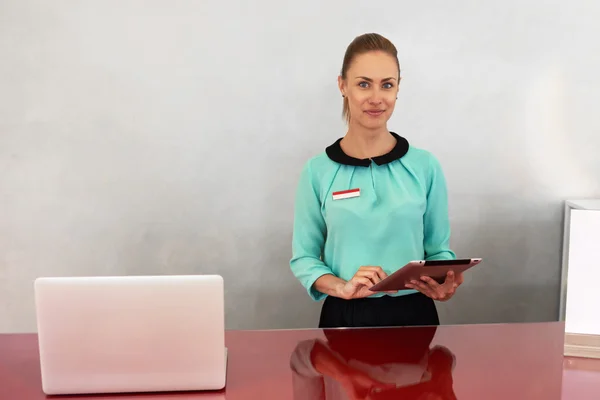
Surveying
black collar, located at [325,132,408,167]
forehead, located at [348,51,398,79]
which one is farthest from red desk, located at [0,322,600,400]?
forehead, located at [348,51,398,79]

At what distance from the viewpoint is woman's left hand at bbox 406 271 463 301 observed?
1705mm

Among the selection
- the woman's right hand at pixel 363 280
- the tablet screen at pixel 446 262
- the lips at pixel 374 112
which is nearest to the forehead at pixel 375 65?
the lips at pixel 374 112

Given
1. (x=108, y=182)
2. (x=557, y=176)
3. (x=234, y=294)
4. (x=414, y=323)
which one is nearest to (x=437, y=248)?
(x=414, y=323)

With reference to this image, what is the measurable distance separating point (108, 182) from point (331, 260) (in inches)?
47.3

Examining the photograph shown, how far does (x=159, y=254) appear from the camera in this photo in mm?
2721

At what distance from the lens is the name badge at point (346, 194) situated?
196 cm

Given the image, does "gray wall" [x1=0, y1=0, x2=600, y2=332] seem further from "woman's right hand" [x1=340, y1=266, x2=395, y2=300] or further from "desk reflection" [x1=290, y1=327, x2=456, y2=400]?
"desk reflection" [x1=290, y1=327, x2=456, y2=400]

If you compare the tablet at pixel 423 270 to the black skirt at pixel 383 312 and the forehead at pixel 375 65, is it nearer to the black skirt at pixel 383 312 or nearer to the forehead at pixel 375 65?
the black skirt at pixel 383 312

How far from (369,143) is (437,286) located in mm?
585

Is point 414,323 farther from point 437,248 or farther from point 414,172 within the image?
point 414,172

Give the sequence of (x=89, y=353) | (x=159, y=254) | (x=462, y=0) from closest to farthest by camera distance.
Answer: (x=89, y=353) < (x=462, y=0) < (x=159, y=254)

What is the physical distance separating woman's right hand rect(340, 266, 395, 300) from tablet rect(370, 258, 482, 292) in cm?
9

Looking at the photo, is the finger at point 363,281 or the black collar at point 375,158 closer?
the finger at point 363,281

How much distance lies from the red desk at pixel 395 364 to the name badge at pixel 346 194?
0.47 m
